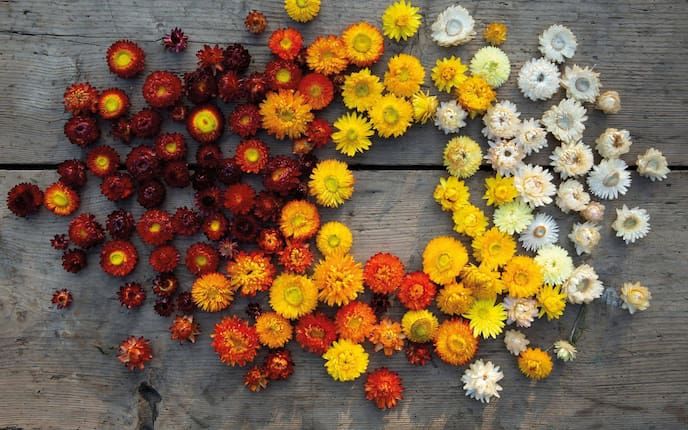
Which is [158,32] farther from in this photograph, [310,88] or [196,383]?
[196,383]

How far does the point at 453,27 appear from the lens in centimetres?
199

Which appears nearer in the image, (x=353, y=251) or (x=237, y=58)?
(x=237, y=58)

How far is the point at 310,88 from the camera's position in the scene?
6.32 feet

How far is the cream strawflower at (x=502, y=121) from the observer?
1955 millimetres

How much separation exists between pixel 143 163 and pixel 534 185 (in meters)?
1.36

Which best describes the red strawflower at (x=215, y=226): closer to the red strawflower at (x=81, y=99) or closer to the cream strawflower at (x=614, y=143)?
the red strawflower at (x=81, y=99)

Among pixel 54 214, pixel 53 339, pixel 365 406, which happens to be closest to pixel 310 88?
pixel 54 214

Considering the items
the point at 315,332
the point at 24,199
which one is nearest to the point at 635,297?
the point at 315,332

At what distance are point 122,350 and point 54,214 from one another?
550 mm

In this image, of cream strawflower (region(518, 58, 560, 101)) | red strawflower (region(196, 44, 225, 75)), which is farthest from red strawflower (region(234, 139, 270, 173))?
cream strawflower (region(518, 58, 560, 101))

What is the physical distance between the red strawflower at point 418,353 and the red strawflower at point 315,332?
277 millimetres

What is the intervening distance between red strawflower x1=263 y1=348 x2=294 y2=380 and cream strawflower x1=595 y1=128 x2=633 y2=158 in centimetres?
135

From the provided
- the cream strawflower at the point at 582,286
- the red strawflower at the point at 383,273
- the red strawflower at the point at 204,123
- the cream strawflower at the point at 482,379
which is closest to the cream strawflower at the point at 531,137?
the cream strawflower at the point at 582,286

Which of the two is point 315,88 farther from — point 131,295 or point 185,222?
point 131,295
